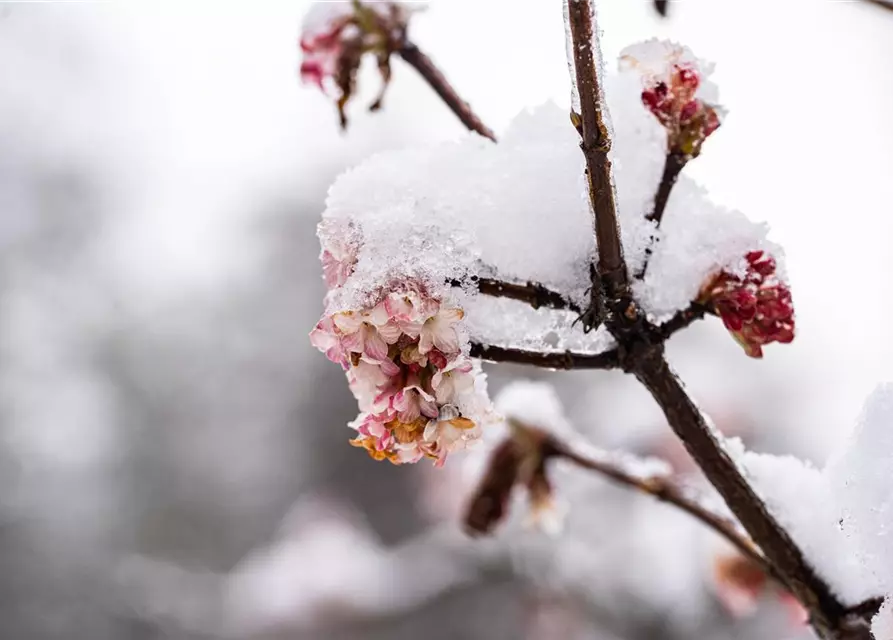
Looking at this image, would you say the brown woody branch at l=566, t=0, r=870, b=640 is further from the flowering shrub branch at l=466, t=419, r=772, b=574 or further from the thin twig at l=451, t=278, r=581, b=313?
the flowering shrub branch at l=466, t=419, r=772, b=574

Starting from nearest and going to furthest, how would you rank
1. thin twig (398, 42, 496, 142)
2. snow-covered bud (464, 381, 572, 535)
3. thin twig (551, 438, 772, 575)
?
thin twig (398, 42, 496, 142)
thin twig (551, 438, 772, 575)
snow-covered bud (464, 381, 572, 535)

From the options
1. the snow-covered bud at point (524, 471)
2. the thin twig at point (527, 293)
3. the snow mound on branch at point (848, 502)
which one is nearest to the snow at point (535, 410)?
the snow-covered bud at point (524, 471)

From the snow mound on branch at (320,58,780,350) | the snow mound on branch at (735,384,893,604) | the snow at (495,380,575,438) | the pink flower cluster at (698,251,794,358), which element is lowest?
the snow mound on branch at (735,384,893,604)

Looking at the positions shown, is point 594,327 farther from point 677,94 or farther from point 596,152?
point 677,94

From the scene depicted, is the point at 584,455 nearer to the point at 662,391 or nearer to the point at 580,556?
the point at 662,391

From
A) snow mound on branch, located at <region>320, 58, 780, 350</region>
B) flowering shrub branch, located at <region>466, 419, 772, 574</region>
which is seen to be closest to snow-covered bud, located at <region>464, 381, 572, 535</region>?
flowering shrub branch, located at <region>466, 419, 772, 574</region>

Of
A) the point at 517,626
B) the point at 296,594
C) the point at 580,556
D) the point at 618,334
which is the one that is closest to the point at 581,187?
the point at 618,334

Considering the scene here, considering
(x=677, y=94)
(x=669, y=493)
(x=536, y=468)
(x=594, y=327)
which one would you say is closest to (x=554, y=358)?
(x=594, y=327)
